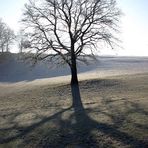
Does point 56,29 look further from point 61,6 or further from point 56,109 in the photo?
point 56,109

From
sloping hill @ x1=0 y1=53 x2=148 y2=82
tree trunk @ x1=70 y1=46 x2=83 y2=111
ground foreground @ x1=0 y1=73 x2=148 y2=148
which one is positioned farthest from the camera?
sloping hill @ x1=0 y1=53 x2=148 y2=82

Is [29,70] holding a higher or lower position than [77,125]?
higher

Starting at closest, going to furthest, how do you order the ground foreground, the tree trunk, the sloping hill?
the ground foreground, the tree trunk, the sloping hill

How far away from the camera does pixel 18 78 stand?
65.7m

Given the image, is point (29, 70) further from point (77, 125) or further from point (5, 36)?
point (77, 125)

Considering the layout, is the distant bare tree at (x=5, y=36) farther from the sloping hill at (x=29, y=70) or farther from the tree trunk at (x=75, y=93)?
the tree trunk at (x=75, y=93)

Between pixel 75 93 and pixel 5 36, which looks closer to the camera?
pixel 75 93

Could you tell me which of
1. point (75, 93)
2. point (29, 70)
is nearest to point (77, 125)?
point (75, 93)

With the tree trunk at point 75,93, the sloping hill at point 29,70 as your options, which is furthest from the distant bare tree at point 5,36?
the tree trunk at point 75,93

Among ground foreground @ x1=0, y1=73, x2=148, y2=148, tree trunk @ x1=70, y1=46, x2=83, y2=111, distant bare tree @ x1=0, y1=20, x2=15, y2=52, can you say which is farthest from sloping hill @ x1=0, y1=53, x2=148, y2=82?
ground foreground @ x1=0, y1=73, x2=148, y2=148

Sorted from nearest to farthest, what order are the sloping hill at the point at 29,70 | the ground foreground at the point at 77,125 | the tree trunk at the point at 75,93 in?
1. the ground foreground at the point at 77,125
2. the tree trunk at the point at 75,93
3. the sloping hill at the point at 29,70

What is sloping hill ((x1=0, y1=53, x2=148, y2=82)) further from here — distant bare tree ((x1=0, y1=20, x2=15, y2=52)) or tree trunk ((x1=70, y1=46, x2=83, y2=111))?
tree trunk ((x1=70, y1=46, x2=83, y2=111))

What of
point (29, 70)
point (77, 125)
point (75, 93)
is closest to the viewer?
point (77, 125)

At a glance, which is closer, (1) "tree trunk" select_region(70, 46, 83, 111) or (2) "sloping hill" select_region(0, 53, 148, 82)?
(1) "tree trunk" select_region(70, 46, 83, 111)
